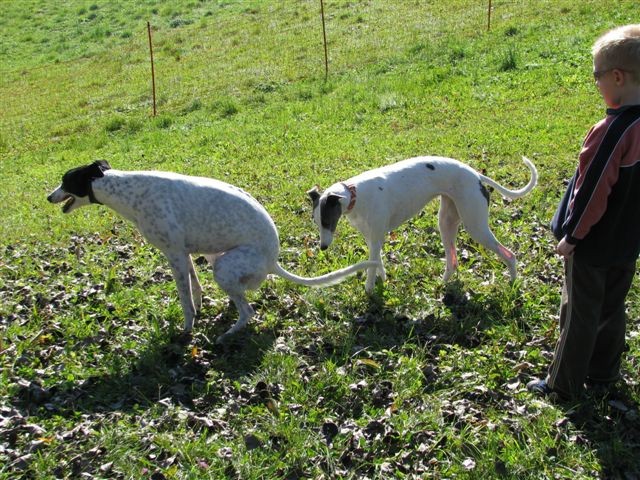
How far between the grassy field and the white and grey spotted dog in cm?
43

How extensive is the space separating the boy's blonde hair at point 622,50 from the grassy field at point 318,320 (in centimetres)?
216

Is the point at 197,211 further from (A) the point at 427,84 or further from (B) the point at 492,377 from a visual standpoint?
(A) the point at 427,84

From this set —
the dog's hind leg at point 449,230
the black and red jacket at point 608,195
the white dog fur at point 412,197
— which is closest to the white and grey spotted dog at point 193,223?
the white dog fur at point 412,197

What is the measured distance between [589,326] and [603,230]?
629 millimetres

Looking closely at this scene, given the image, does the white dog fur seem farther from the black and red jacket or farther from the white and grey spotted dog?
the black and red jacket

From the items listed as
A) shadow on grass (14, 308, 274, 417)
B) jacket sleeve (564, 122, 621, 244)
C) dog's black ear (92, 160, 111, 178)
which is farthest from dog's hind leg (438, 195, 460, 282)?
dog's black ear (92, 160, 111, 178)

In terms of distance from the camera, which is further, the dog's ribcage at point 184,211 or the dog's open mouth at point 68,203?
the dog's open mouth at point 68,203

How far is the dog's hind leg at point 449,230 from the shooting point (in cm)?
662

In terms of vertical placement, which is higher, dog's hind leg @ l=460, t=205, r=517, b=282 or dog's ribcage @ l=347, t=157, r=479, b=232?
dog's ribcage @ l=347, t=157, r=479, b=232

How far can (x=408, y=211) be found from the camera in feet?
21.3

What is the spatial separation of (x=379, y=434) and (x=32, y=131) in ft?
50.6

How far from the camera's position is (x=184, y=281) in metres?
5.90

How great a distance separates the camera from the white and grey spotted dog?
5.80 m

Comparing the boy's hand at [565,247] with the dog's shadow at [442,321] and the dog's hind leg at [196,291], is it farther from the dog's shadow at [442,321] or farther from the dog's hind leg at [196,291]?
the dog's hind leg at [196,291]
